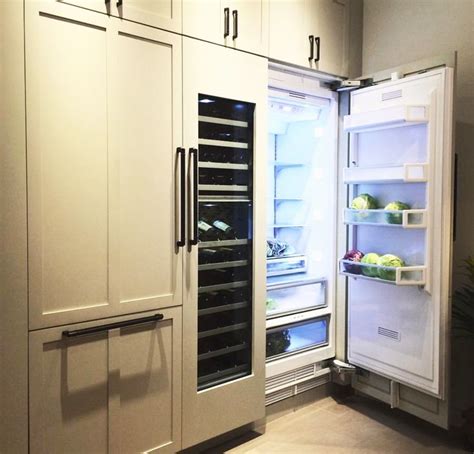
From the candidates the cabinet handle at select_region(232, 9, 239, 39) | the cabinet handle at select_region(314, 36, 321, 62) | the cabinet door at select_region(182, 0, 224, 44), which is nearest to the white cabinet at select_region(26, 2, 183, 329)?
the cabinet door at select_region(182, 0, 224, 44)

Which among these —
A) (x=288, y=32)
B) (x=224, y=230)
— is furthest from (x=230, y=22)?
(x=224, y=230)

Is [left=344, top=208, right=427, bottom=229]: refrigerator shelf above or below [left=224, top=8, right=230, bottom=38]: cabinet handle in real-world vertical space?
below

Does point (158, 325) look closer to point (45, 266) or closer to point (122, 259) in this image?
point (122, 259)

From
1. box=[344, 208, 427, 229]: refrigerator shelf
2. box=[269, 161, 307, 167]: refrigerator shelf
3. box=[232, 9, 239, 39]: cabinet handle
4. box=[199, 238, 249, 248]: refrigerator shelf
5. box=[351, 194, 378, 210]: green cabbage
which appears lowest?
box=[199, 238, 249, 248]: refrigerator shelf

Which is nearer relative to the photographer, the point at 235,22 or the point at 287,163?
the point at 235,22

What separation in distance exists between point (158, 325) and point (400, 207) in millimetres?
1351

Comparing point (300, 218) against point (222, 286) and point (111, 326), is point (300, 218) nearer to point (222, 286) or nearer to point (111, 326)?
point (222, 286)

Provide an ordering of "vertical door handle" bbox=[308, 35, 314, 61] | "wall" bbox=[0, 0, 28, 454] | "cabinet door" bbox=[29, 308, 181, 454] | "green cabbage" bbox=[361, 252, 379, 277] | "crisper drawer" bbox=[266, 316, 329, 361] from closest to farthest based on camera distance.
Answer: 1. "wall" bbox=[0, 0, 28, 454]
2. "cabinet door" bbox=[29, 308, 181, 454]
3. "green cabbage" bbox=[361, 252, 379, 277]
4. "vertical door handle" bbox=[308, 35, 314, 61]
5. "crisper drawer" bbox=[266, 316, 329, 361]

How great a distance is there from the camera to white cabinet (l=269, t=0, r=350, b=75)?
8.16 ft

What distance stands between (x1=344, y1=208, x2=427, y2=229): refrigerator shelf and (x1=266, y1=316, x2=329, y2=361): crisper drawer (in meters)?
0.69

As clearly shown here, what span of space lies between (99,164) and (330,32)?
166cm

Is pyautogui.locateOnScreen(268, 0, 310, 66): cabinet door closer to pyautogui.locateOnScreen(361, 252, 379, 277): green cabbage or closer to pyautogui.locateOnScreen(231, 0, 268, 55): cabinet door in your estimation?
pyautogui.locateOnScreen(231, 0, 268, 55): cabinet door

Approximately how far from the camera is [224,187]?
7.77ft

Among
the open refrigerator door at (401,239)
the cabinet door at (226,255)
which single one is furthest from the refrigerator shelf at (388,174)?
the cabinet door at (226,255)
